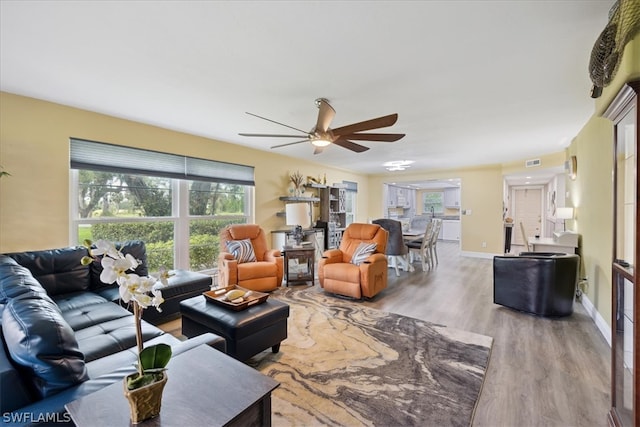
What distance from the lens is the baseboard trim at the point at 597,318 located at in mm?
2676

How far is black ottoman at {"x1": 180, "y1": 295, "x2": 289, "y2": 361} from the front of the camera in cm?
209

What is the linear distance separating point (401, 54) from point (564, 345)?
10.2 ft

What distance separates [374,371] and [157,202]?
3.71 m

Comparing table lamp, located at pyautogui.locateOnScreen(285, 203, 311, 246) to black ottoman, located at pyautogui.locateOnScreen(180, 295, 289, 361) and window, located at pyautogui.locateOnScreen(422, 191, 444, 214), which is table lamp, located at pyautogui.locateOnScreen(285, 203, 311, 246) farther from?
window, located at pyautogui.locateOnScreen(422, 191, 444, 214)

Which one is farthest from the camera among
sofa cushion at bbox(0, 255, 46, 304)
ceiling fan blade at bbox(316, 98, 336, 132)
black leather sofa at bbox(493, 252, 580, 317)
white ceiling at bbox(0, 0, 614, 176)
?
black leather sofa at bbox(493, 252, 580, 317)

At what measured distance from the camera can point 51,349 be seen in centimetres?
108

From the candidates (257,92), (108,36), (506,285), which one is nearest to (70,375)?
(108,36)

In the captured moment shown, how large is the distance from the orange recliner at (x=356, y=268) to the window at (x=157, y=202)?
2.01m

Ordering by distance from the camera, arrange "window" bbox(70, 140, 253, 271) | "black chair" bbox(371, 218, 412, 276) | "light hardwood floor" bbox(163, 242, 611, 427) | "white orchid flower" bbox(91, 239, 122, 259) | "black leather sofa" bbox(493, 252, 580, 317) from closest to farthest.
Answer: "white orchid flower" bbox(91, 239, 122, 259) < "light hardwood floor" bbox(163, 242, 611, 427) < "black leather sofa" bbox(493, 252, 580, 317) < "window" bbox(70, 140, 253, 271) < "black chair" bbox(371, 218, 412, 276)

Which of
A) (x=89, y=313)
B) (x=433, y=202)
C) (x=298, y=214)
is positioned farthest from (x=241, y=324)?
(x=433, y=202)

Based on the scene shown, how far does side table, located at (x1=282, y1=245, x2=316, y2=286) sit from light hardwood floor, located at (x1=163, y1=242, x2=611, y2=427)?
335 mm

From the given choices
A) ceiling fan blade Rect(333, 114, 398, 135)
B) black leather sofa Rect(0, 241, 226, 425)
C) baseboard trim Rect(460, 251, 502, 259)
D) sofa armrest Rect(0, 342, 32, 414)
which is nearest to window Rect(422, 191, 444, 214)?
baseboard trim Rect(460, 251, 502, 259)

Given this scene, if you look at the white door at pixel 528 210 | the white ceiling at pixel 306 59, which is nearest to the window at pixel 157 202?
the white ceiling at pixel 306 59

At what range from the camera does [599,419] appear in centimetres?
169
